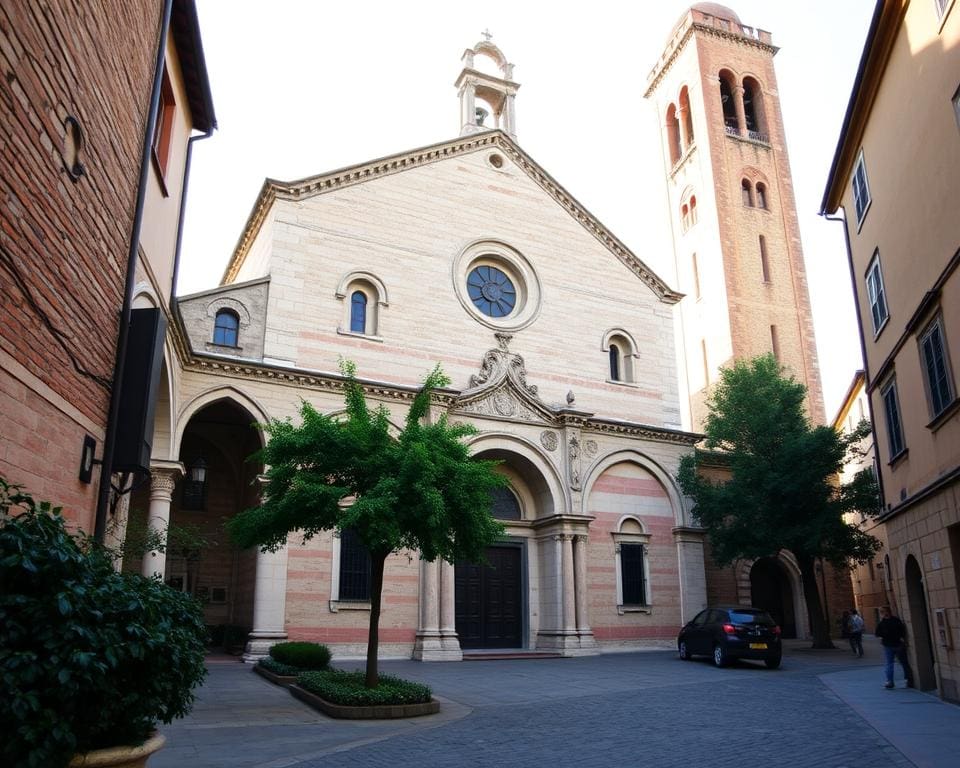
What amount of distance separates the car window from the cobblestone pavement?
2978 millimetres

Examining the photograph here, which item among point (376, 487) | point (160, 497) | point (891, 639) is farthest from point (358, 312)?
point (891, 639)

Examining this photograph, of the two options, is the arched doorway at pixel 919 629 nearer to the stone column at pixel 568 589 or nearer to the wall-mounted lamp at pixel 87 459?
the stone column at pixel 568 589

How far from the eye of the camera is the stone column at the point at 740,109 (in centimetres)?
4256

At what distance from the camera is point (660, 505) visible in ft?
88.7

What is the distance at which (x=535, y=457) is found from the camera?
24.9 metres

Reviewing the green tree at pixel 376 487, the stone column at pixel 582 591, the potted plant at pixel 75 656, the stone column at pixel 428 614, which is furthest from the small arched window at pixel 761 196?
the potted plant at pixel 75 656

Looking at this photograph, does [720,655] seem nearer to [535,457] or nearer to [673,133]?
[535,457]

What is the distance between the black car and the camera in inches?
778

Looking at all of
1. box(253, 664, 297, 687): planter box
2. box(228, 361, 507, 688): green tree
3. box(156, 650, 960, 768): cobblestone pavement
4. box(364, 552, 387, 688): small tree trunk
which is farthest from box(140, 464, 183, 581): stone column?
box(364, 552, 387, 688): small tree trunk

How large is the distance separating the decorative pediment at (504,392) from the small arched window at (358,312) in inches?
146

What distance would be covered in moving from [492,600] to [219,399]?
10.1 meters

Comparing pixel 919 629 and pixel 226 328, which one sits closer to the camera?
pixel 919 629

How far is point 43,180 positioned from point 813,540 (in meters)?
22.6

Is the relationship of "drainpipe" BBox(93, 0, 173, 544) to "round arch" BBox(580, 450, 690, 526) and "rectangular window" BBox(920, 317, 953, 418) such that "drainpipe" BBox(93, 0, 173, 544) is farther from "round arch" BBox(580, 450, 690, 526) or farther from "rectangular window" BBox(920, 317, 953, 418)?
"round arch" BBox(580, 450, 690, 526)
